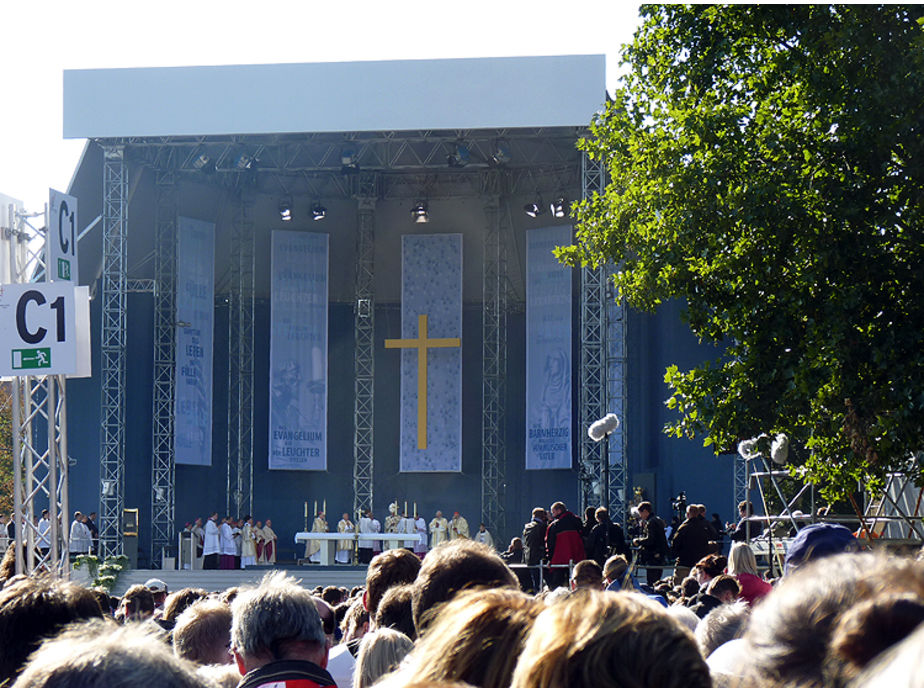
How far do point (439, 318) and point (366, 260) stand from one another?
223 centimetres

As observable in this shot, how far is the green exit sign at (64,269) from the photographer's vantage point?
11883mm

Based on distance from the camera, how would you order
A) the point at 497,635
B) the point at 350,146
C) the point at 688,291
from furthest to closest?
the point at 350,146 → the point at 688,291 → the point at 497,635

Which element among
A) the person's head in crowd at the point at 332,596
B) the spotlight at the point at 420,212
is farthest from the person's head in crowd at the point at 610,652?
the spotlight at the point at 420,212

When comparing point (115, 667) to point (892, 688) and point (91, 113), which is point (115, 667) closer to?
point (892, 688)

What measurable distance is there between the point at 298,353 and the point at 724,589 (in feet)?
73.2

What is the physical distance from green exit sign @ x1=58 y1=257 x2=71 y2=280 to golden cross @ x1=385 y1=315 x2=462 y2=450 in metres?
17.1

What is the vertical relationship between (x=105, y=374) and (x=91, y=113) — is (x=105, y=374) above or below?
below

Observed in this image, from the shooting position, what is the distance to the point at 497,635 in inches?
77.4

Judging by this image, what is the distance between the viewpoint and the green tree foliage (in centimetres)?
1123

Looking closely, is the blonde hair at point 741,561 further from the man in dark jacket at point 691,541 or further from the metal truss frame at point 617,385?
the metal truss frame at point 617,385

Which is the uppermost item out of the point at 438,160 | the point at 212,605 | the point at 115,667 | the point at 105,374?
the point at 438,160

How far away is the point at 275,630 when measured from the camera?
3.58 meters

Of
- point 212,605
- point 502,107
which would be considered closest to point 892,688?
point 212,605

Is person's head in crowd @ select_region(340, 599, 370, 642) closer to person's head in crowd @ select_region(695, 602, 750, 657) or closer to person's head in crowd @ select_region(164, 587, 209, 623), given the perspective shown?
person's head in crowd @ select_region(164, 587, 209, 623)
